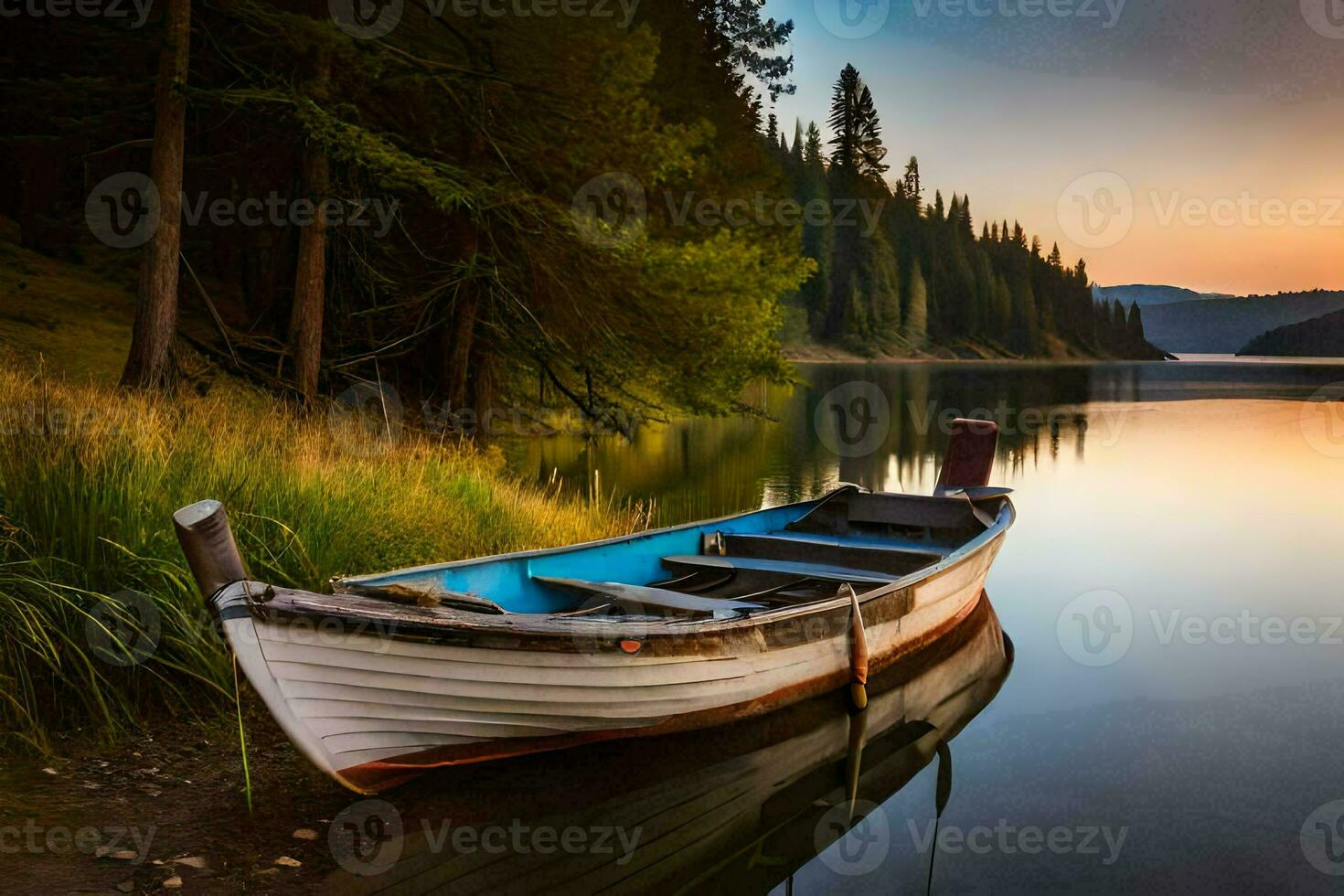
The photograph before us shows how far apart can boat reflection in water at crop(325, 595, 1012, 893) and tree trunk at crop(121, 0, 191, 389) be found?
774 centimetres

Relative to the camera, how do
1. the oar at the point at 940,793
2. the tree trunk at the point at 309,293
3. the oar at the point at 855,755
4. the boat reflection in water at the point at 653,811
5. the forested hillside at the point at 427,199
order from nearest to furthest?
the boat reflection in water at the point at 653,811, the oar at the point at 940,793, the oar at the point at 855,755, the forested hillside at the point at 427,199, the tree trunk at the point at 309,293

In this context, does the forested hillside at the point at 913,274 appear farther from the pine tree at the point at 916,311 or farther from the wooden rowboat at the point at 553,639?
the wooden rowboat at the point at 553,639

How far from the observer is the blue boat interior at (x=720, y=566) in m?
7.28

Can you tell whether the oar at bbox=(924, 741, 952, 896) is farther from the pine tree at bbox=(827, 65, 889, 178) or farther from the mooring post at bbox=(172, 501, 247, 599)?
the pine tree at bbox=(827, 65, 889, 178)

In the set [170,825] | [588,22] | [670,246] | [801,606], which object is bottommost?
[170,825]

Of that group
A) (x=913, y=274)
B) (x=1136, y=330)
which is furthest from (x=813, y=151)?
(x=1136, y=330)

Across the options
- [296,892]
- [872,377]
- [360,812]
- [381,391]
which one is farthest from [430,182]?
[872,377]

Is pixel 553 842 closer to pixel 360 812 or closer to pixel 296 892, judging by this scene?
pixel 360 812

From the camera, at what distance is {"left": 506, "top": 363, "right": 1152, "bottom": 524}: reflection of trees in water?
21219 mm

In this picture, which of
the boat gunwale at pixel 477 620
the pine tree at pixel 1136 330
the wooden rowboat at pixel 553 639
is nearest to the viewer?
the boat gunwale at pixel 477 620

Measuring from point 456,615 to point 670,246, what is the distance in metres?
11.0

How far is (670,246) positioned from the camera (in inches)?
620

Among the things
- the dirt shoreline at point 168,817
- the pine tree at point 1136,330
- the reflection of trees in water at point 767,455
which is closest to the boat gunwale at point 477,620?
the dirt shoreline at point 168,817

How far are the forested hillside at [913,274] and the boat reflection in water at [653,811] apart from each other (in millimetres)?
80290
